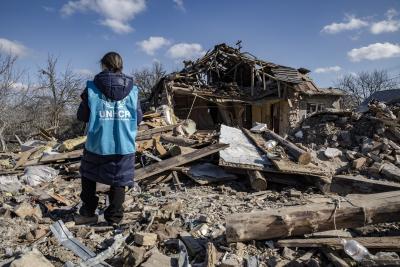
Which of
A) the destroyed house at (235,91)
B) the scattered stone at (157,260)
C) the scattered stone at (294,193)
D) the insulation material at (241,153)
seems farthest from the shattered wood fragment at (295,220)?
the destroyed house at (235,91)

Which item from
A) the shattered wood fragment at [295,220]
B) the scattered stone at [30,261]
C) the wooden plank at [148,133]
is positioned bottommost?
the scattered stone at [30,261]

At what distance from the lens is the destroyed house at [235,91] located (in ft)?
56.0

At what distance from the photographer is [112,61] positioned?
3719 mm

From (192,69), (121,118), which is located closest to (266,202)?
(121,118)

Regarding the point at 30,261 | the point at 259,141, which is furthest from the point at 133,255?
the point at 259,141

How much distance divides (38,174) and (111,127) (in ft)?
11.7

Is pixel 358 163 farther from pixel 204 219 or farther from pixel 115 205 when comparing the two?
pixel 115 205

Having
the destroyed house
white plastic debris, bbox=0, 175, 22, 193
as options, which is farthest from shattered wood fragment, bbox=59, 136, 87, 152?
the destroyed house

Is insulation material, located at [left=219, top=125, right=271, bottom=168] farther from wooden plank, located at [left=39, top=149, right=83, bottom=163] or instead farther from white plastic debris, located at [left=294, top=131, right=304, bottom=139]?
wooden plank, located at [left=39, top=149, right=83, bottom=163]

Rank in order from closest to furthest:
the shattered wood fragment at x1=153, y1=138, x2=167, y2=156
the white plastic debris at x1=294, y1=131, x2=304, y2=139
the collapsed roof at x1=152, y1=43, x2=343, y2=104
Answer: the shattered wood fragment at x1=153, y1=138, x2=167, y2=156, the white plastic debris at x1=294, y1=131, x2=304, y2=139, the collapsed roof at x1=152, y1=43, x2=343, y2=104

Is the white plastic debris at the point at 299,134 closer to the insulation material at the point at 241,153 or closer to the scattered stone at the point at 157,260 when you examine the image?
the insulation material at the point at 241,153

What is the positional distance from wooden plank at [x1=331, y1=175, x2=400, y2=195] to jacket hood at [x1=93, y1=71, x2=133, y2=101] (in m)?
4.15

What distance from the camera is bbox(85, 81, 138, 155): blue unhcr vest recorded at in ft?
12.1

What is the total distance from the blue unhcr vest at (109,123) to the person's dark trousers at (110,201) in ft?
1.46
